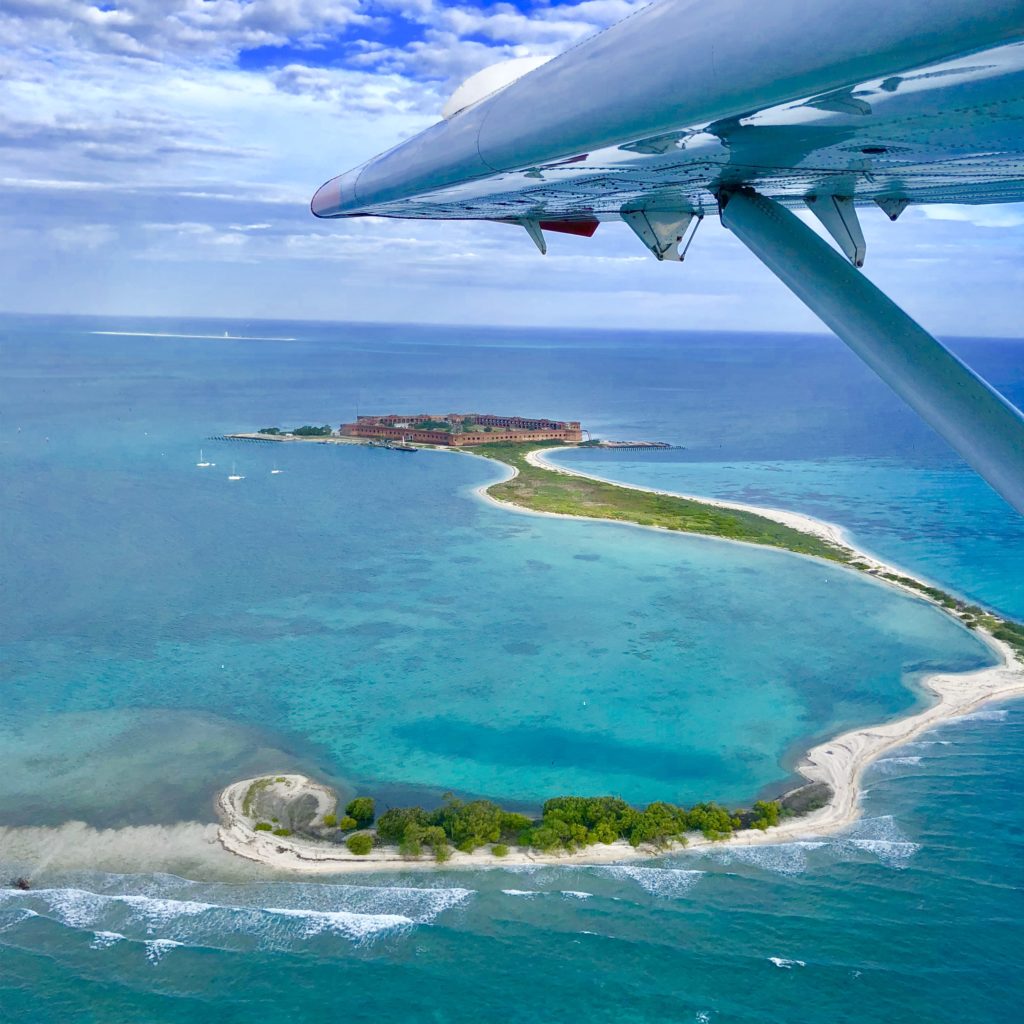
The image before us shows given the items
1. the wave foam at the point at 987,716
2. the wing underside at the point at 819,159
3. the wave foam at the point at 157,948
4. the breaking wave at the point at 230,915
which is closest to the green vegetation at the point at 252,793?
the breaking wave at the point at 230,915

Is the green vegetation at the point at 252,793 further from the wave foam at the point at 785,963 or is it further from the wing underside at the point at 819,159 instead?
the wing underside at the point at 819,159

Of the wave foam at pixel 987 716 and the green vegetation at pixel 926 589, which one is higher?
the green vegetation at pixel 926 589

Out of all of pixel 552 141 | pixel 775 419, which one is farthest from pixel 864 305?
pixel 775 419

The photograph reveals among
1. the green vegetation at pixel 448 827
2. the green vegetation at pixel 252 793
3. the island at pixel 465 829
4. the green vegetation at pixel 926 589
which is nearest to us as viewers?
the island at pixel 465 829

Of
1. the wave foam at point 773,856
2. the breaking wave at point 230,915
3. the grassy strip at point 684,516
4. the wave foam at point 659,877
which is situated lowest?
the breaking wave at point 230,915

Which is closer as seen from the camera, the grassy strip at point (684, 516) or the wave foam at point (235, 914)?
the wave foam at point (235, 914)

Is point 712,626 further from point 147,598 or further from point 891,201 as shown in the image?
point 891,201

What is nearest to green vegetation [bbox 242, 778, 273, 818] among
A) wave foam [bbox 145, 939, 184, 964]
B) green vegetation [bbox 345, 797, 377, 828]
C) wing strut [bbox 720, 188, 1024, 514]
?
green vegetation [bbox 345, 797, 377, 828]

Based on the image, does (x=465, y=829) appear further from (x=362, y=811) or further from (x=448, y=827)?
(x=362, y=811)
